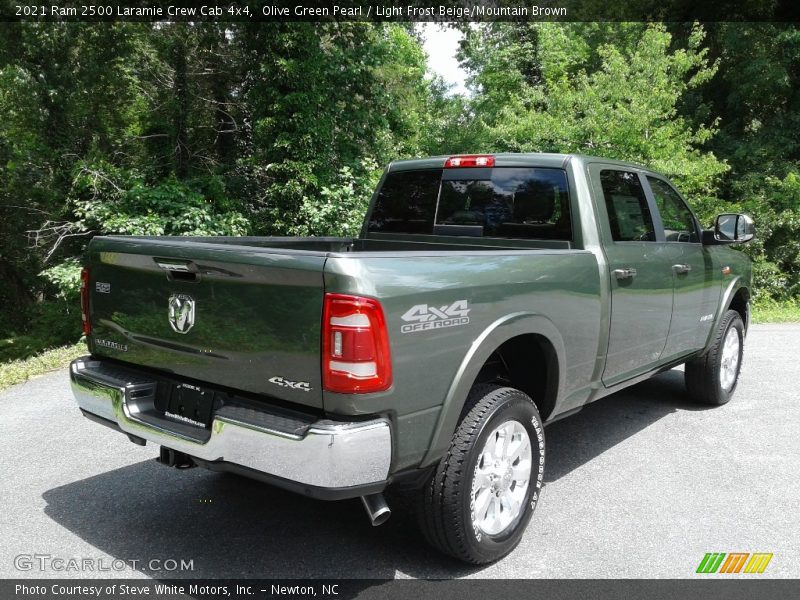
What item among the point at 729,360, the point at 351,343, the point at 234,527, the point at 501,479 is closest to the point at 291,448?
the point at 351,343

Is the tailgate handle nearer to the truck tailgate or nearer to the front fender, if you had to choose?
the truck tailgate

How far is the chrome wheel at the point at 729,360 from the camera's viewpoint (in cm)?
563

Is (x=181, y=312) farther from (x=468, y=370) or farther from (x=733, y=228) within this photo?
(x=733, y=228)

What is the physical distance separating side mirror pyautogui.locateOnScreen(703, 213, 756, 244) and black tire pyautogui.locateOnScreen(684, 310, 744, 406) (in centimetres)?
87

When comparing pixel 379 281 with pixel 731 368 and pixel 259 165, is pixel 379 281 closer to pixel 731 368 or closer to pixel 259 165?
pixel 731 368

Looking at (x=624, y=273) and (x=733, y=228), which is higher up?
(x=733, y=228)

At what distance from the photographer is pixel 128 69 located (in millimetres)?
14859

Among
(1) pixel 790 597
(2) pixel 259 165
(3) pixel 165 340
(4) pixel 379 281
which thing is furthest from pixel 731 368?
(2) pixel 259 165

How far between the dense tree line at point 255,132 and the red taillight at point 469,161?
26.5 ft

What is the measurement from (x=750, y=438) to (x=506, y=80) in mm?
20558

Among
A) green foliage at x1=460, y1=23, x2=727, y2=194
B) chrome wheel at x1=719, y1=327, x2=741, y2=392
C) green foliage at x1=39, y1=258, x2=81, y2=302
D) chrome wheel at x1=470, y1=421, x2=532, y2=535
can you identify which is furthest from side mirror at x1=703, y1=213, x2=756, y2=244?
green foliage at x1=39, y1=258, x2=81, y2=302

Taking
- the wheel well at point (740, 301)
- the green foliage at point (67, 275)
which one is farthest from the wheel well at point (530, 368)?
the green foliage at point (67, 275)

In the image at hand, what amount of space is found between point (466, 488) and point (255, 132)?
11.6m

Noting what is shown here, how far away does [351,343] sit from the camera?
243 centimetres
